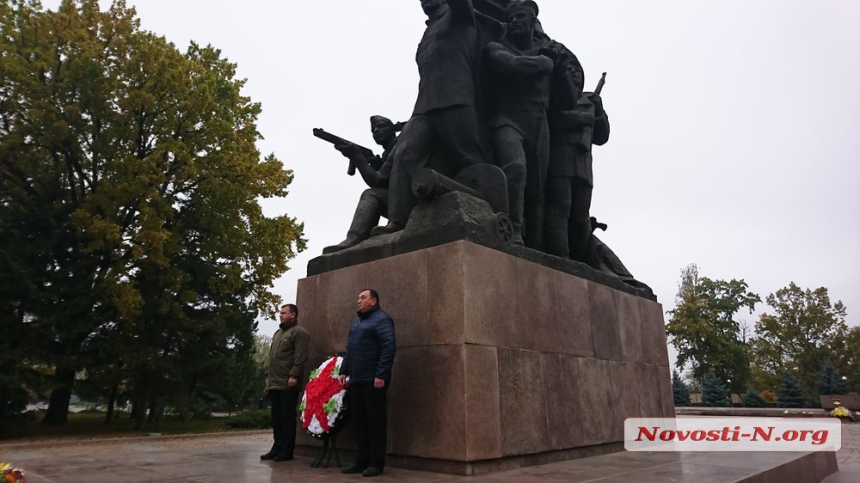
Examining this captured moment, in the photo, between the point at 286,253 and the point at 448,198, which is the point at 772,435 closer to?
the point at 448,198

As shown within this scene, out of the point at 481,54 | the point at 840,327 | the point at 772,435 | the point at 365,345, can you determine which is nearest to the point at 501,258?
the point at 365,345

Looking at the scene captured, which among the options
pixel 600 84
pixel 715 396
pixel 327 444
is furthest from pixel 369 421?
pixel 715 396

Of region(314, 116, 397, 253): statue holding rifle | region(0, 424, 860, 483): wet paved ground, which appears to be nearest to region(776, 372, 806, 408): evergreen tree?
region(0, 424, 860, 483): wet paved ground

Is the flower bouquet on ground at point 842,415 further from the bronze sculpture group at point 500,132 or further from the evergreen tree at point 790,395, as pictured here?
the bronze sculpture group at point 500,132

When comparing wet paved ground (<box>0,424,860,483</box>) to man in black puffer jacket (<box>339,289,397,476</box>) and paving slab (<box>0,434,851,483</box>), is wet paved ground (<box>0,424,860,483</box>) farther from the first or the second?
man in black puffer jacket (<box>339,289,397,476</box>)

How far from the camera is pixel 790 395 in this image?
3284 centimetres

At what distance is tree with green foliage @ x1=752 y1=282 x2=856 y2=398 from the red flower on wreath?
1863 inches

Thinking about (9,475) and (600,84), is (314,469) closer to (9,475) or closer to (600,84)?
(9,475)

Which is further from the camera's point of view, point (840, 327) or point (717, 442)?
point (840, 327)

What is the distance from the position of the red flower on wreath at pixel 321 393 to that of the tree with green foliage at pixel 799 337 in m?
47.3

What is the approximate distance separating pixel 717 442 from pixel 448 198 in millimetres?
5188

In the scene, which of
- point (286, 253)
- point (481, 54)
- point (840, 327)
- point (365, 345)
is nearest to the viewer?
point (365, 345)

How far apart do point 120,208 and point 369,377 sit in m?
17.1

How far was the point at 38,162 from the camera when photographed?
1830 cm
